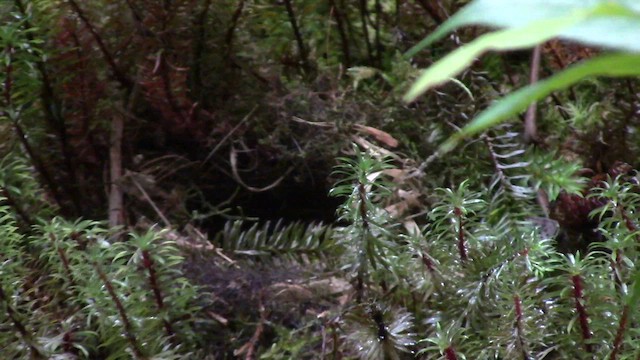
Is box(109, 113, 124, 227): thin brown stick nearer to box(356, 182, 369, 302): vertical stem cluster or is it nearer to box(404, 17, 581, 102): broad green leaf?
box(356, 182, 369, 302): vertical stem cluster

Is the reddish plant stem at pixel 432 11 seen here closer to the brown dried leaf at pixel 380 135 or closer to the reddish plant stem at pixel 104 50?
the brown dried leaf at pixel 380 135

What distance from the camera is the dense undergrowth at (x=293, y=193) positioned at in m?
0.69

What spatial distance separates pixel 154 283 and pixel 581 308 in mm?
402

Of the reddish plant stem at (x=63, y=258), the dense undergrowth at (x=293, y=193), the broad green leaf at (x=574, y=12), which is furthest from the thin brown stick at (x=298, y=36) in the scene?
the broad green leaf at (x=574, y=12)

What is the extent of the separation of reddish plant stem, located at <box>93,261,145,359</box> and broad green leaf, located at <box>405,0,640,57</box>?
1.58 ft

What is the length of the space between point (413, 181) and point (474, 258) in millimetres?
209

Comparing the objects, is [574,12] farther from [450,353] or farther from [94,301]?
[94,301]

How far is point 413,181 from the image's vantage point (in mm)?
918

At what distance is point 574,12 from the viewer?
0.90 ft

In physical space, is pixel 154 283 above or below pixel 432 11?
below

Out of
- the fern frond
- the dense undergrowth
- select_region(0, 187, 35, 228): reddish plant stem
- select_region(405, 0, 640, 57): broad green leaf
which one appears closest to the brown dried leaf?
the dense undergrowth

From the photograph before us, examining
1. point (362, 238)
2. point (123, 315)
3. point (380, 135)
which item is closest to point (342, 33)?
point (380, 135)

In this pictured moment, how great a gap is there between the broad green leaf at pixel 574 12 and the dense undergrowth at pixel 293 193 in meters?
0.36

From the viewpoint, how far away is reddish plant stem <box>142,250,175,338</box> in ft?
2.30
